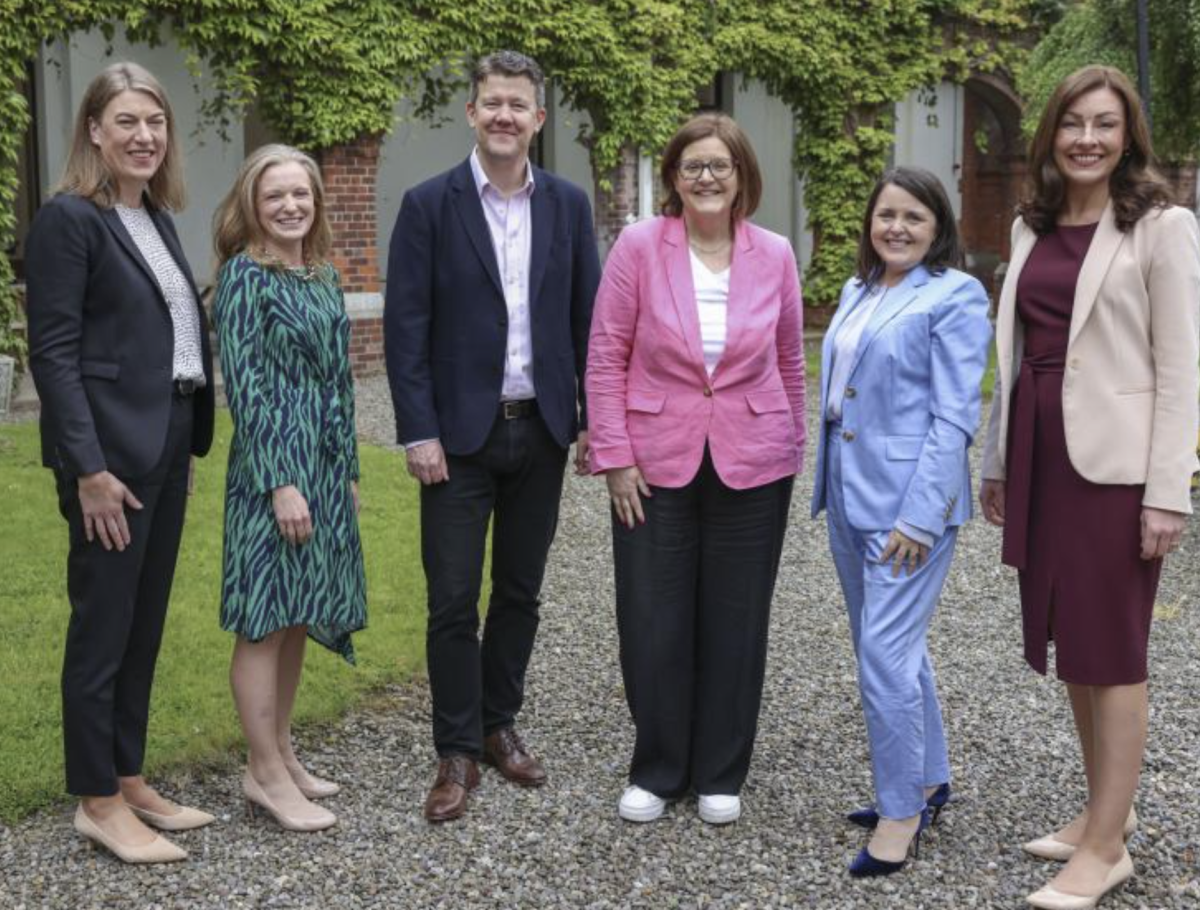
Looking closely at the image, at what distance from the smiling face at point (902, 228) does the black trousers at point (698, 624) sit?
2.30 feet

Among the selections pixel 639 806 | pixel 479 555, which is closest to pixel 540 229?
pixel 479 555

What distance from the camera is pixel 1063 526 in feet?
10.8

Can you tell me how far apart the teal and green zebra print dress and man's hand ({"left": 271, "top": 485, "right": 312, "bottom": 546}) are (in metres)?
0.02

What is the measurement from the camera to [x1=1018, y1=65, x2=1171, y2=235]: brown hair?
3.18 m

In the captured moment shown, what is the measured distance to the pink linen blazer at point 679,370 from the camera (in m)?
3.67

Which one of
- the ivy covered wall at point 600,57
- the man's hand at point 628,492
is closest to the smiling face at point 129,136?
the man's hand at point 628,492

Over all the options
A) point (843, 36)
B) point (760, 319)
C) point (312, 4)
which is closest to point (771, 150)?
point (843, 36)

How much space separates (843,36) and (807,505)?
8.63 m

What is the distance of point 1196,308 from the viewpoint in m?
3.14

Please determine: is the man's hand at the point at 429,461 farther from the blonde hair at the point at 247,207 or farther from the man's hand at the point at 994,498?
the man's hand at the point at 994,498

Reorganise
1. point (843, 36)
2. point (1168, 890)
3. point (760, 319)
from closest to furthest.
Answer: point (1168, 890)
point (760, 319)
point (843, 36)

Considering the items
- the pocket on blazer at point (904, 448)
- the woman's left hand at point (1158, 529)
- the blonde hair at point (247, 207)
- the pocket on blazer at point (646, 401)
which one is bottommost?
the woman's left hand at point (1158, 529)

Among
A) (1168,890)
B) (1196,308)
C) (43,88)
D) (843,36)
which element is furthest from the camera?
(843,36)

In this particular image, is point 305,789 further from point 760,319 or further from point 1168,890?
point 1168,890
